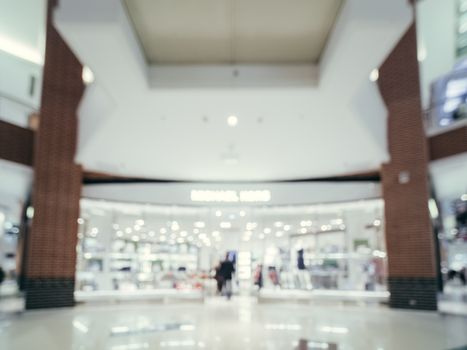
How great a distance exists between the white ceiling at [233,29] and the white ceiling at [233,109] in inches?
8.4

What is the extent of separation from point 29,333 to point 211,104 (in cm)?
502

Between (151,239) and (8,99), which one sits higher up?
(8,99)

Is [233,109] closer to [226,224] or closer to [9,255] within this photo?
[226,224]

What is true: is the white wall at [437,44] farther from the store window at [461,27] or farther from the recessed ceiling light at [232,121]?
the recessed ceiling light at [232,121]

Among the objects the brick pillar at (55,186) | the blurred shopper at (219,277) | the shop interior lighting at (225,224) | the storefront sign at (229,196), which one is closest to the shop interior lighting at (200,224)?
the shop interior lighting at (225,224)

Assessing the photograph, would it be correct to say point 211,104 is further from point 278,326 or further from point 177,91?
point 278,326

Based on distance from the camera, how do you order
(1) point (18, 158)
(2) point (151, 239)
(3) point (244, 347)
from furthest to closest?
(2) point (151, 239) < (1) point (18, 158) < (3) point (244, 347)

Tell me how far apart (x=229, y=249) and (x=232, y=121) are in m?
7.20

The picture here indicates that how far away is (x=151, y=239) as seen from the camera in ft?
50.3

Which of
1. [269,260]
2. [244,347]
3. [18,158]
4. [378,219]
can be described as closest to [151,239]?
[269,260]

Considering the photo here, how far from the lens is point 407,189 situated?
36.8ft

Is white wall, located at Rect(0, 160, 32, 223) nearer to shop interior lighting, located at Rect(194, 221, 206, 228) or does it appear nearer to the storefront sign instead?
the storefront sign

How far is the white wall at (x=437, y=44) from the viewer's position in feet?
40.0

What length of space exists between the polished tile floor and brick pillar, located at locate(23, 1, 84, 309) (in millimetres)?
774
